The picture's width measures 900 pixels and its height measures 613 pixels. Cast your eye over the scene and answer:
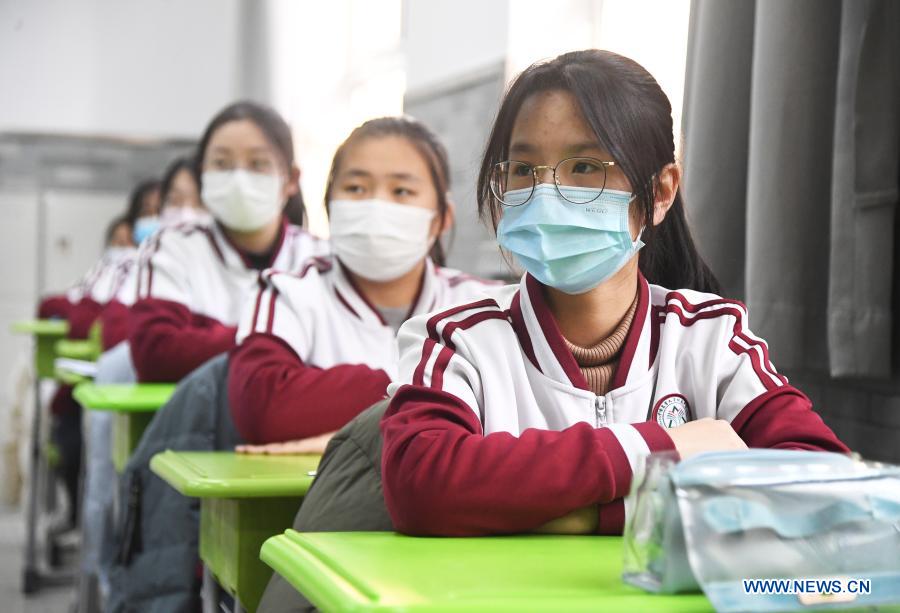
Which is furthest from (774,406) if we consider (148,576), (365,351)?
(148,576)

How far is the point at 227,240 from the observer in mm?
3459

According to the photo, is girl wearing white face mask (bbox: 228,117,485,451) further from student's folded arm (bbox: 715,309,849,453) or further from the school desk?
the school desk

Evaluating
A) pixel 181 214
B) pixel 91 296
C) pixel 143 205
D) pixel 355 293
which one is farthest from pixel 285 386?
pixel 143 205

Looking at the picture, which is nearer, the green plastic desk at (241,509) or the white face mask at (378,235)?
the green plastic desk at (241,509)

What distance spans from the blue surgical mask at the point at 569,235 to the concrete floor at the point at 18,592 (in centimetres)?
330

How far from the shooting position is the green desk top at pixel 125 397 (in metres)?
2.60

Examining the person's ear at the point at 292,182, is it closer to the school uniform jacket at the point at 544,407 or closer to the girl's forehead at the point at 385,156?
the girl's forehead at the point at 385,156

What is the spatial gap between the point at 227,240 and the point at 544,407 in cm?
217

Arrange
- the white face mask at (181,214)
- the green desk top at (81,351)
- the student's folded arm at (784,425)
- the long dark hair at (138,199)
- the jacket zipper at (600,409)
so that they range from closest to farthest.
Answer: the student's folded arm at (784,425)
the jacket zipper at (600,409)
the green desk top at (81,351)
the white face mask at (181,214)
the long dark hair at (138,199)

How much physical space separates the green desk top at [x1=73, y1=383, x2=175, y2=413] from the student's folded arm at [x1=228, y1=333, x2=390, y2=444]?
25 centimetres

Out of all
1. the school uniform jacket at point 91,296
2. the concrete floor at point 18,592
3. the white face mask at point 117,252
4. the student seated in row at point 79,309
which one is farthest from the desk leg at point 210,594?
the white face mask at point 117,252

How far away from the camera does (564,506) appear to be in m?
1.23

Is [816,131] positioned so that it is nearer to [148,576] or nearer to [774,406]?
[774,406]

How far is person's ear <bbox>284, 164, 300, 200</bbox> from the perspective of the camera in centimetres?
348
